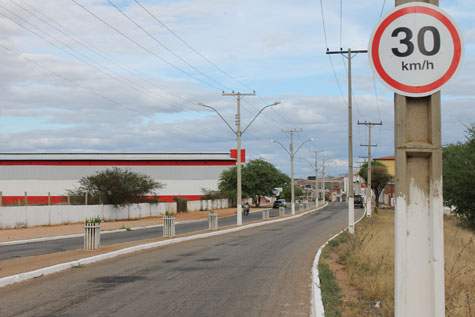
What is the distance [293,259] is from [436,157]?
1418cm

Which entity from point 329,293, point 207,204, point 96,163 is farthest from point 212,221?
point 96,163

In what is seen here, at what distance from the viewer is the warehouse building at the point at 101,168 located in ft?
287

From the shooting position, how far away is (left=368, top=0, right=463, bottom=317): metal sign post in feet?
12.2

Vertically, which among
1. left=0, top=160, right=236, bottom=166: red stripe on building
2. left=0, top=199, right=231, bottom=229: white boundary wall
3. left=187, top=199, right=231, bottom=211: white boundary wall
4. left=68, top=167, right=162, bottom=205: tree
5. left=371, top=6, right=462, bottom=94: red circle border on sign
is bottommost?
left=187, top=199, right=231, bottom=211: white boundary wall

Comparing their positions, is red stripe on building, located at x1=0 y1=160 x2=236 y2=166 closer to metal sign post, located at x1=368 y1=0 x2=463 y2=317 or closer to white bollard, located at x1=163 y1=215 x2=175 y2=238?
white bollard, located at x1=163 y1=215 x2=175 y2=238

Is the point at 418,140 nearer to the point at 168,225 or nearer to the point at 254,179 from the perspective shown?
the point at 168,225

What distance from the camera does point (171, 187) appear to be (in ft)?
299

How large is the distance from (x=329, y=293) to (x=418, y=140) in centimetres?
728

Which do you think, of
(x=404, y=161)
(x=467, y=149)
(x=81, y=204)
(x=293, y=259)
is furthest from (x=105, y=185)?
(x=404, y=161)

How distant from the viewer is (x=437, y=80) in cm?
372

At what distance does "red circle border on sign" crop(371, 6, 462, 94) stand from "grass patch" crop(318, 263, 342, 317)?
17.4ft

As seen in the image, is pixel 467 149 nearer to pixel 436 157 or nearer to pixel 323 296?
pixel 323 296

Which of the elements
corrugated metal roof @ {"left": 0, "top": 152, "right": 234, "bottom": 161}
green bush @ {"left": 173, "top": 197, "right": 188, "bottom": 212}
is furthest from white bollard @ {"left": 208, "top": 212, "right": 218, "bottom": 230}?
corrugated metal roof @ {"left": 0, "top": 152, "right": 234, "bottom": 161}

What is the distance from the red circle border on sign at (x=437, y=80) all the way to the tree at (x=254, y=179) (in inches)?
3098
